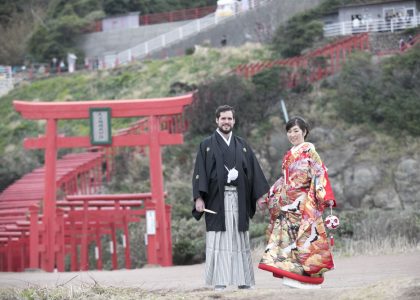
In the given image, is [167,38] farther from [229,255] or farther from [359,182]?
[229,255]

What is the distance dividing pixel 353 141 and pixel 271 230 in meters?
22.9

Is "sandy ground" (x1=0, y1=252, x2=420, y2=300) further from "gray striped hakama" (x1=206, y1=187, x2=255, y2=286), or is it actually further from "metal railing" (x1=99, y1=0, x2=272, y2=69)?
"metal railing" (x1=99, y1=0, x2=272, y2=69)

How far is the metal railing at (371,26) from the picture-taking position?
40750mm

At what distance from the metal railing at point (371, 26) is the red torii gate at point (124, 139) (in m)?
20.3

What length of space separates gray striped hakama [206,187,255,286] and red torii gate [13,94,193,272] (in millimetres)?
10208

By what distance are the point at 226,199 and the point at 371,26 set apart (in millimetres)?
31078

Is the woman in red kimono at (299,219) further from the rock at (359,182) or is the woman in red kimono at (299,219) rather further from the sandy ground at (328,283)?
the rock at (359,182)

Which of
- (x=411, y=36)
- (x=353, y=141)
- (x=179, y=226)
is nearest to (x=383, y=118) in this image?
(x=353, y=141)

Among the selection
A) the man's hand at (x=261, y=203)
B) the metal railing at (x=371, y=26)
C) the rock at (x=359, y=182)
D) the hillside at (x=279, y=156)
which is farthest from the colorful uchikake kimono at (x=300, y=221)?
the metal railing at (x=371, y=26)

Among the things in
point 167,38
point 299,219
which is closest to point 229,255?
point 299,219

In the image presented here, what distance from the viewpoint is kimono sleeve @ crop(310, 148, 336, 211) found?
10594 millimetres

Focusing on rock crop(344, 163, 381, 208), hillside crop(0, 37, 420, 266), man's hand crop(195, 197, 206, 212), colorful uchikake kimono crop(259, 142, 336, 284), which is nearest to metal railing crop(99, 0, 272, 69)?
hillside crop(0, 37, 420, 266)

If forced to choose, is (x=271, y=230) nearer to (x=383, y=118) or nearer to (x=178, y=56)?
(x=383, y=118)

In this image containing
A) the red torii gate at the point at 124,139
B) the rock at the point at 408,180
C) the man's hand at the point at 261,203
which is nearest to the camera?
the man's hand at the point at 261,203
